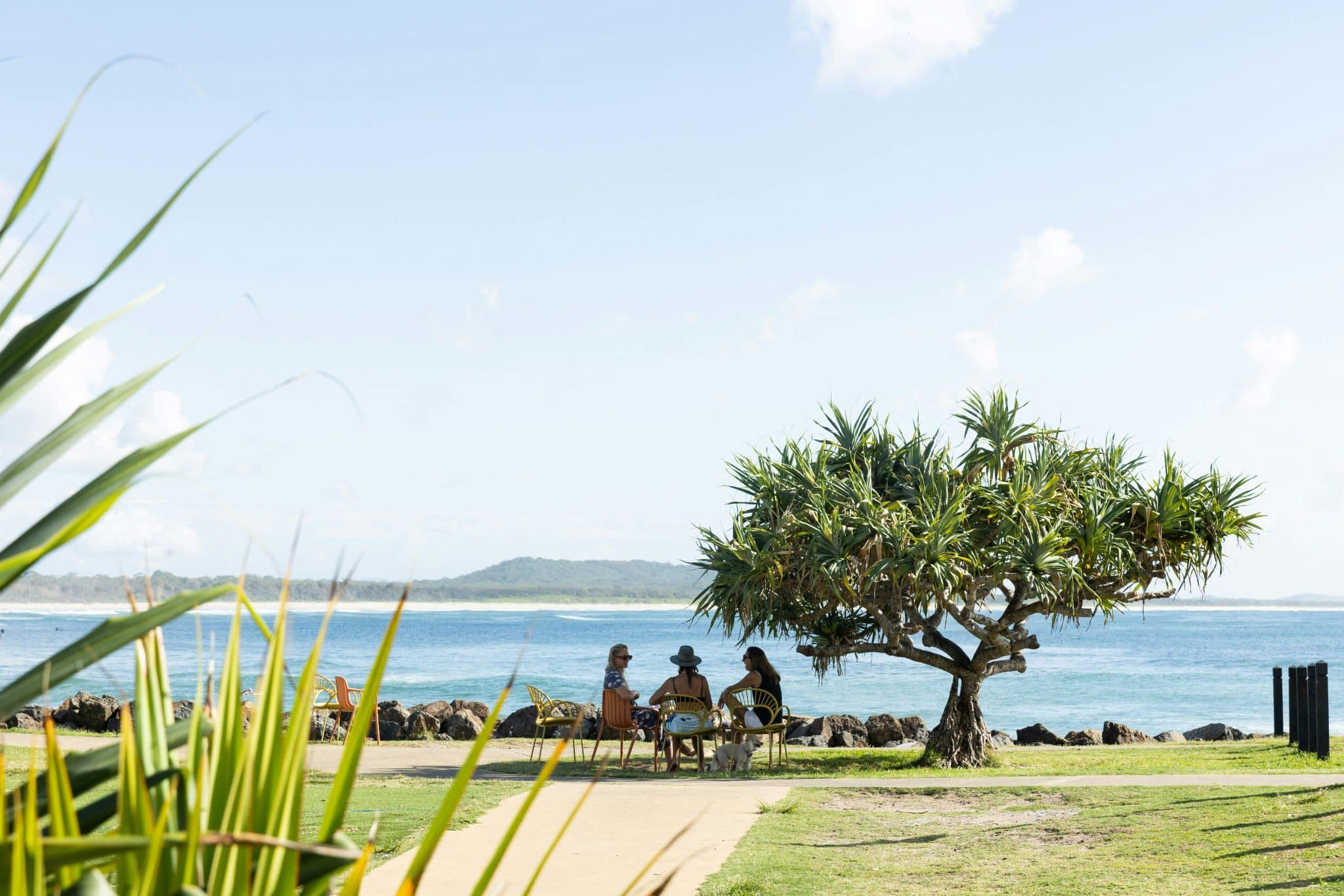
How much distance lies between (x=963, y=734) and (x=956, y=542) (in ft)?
7.87

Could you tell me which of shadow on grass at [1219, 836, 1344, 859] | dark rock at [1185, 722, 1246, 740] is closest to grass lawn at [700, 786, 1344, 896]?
shadow on grass at [1219, 836, 1344, 859]

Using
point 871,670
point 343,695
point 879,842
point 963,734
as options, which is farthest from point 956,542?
point 871,670

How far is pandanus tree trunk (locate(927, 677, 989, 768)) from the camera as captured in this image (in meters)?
13.5

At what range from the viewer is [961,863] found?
7.47 metres

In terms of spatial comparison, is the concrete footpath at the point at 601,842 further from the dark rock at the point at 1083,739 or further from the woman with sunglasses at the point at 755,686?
the dark rock at the point at 1083,739

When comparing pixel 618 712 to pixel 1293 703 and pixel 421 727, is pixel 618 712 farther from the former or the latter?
pixel 1293 703

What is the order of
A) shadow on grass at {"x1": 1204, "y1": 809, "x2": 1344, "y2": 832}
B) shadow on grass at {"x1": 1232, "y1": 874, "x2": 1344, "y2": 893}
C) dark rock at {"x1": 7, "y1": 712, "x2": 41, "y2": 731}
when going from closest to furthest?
shadow on grass at {"x1": 1232, "y1": 874, "x2": 1344, "y2": 893}
shadow on grass at {"x1": 1204, "y1": 809, "x2": 1344, "y2": 832}
dark rock at {"x1": 7, "y1": 712, "x2": 41, "y2": 731}

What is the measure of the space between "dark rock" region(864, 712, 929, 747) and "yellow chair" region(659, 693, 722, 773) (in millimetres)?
8648

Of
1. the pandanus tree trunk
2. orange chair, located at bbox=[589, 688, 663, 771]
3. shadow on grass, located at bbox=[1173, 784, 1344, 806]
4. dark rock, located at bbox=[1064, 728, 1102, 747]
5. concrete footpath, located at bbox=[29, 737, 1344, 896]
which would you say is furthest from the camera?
dark rock, located at bbox=[1064, 728, 1102, 747]

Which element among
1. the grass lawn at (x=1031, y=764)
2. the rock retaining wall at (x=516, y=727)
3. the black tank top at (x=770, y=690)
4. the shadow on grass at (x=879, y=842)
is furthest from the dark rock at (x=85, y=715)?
the shadow on grass at (x=879, y=842)

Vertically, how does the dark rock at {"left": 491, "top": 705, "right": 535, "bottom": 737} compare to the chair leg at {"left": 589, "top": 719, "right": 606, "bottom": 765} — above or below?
below

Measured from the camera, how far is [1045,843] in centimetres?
817

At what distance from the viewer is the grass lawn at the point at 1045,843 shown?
6703 millimetres

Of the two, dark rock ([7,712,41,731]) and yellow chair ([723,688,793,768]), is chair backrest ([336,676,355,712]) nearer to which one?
yellow chair ([723,688,793,768])
